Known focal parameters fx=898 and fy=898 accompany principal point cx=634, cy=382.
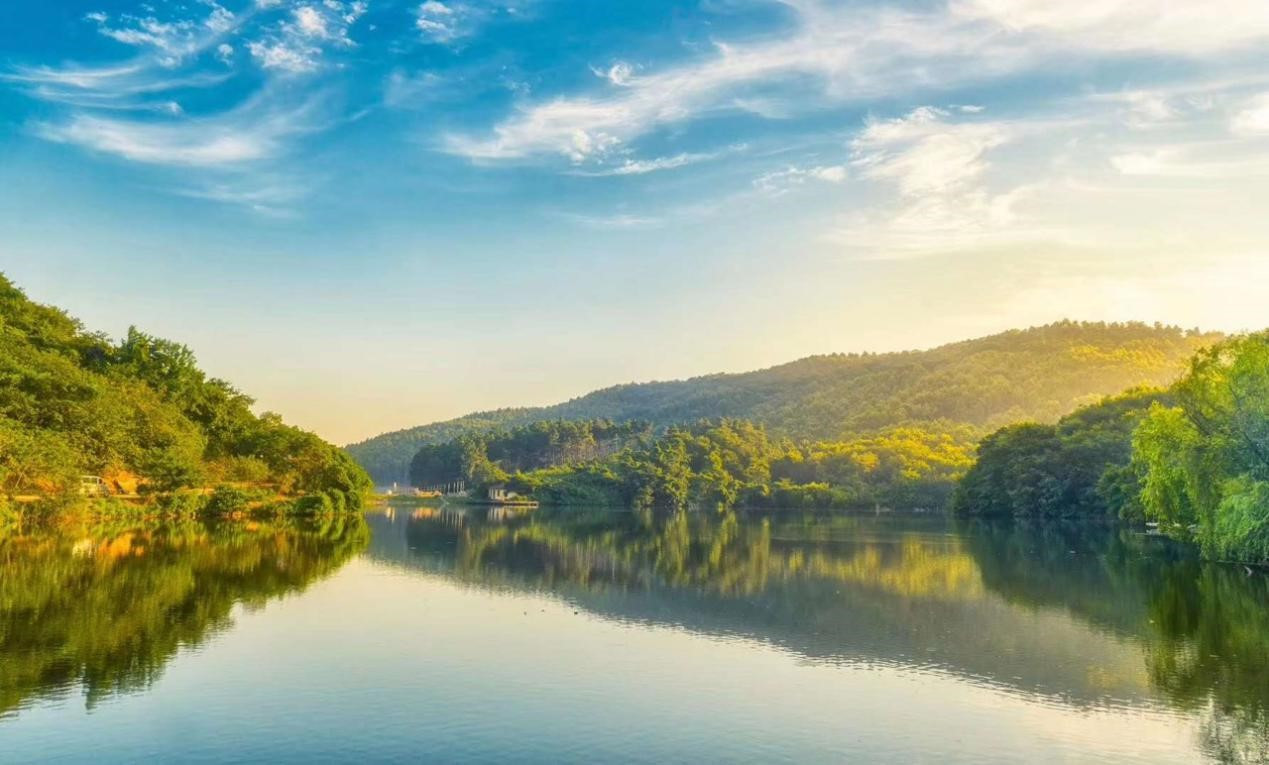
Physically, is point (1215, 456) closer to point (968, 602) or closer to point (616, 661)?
point (968, 602)

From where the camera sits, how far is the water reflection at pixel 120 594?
18.2m

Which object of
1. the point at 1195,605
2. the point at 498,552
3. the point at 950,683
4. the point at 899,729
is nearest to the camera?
the point at 899,729

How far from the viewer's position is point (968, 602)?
3192 cm

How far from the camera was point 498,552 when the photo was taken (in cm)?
5103

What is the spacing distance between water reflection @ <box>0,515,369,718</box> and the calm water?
0.13 m

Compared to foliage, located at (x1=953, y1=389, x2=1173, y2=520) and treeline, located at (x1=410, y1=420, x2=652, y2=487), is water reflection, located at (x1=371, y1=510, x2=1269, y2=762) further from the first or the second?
treeline, located at (x1=410, y1=420, x2=652, y2=487)

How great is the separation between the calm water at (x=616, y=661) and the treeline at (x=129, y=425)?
863 centimetres

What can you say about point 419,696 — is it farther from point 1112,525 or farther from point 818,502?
point 818,502

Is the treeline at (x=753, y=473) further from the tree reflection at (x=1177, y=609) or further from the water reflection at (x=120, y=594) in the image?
the water reflection at (x=120, y=594)

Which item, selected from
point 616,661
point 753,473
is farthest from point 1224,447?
point 753,473

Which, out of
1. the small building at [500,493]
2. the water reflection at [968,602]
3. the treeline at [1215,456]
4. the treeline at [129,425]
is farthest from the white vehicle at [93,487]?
the small building at [500,493]

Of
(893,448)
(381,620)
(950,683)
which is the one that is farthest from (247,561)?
(893,448)

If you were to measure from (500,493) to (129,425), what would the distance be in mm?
94582

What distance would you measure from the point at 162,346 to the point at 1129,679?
2927 inches
